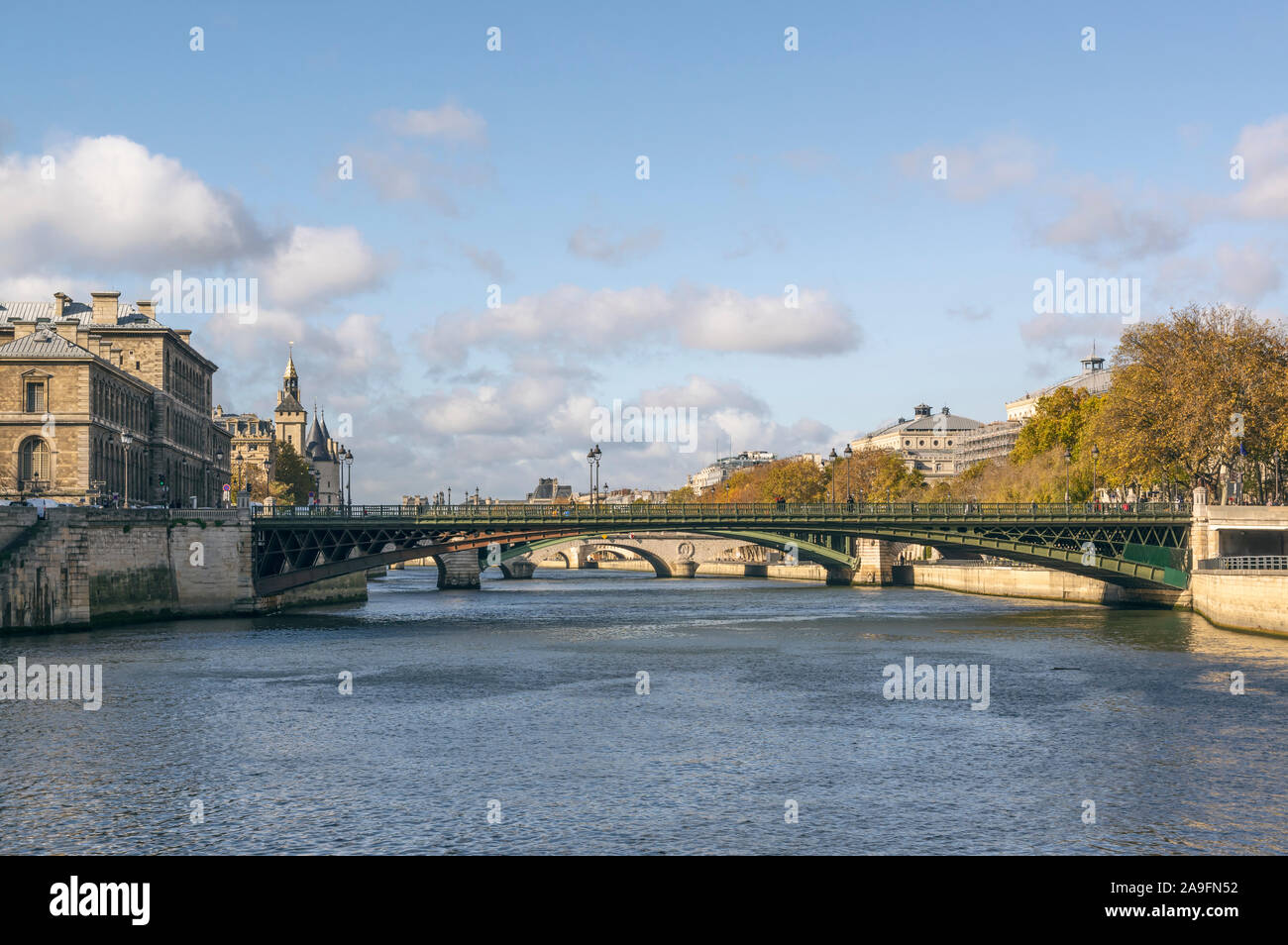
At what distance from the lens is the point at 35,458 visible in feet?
256

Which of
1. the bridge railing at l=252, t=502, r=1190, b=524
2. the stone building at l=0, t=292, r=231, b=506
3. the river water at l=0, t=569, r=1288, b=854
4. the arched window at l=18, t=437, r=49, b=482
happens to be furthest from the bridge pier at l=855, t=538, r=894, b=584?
the arched window at l=18, t=437, r=49, b=482

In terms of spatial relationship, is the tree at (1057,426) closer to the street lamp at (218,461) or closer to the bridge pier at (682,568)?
the bridge pier at (682,568)

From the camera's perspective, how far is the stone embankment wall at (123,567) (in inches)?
2295

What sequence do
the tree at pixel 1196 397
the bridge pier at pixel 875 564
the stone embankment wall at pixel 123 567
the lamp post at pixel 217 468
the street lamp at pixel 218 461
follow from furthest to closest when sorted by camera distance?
1. the street lamp at pixel 218 461
2. the lamp post at pixel 217 468
3. the bridge pier at pixel 875 564
4. the tree at pixel 1196 397
5. the stone embankment wall at pixel 123 567

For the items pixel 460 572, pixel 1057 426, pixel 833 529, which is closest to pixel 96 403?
pixel 833 529

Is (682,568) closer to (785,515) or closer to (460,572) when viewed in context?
(460,572)

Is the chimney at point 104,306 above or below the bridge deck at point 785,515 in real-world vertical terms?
above

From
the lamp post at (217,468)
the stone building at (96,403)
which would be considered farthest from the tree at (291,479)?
the stone building at (96,403)

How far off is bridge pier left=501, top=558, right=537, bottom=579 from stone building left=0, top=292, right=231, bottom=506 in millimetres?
53028

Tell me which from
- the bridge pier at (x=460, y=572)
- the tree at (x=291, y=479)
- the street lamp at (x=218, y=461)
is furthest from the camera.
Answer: the tree at (x=291, y=479)

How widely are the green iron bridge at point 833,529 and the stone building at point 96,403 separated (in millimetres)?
11195
